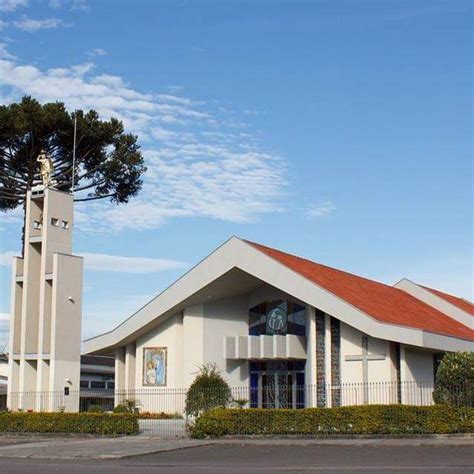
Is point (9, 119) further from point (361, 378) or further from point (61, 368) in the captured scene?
point (361, 378)

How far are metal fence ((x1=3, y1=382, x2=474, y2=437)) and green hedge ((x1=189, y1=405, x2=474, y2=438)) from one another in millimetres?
2538

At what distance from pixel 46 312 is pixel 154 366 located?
4.94 m

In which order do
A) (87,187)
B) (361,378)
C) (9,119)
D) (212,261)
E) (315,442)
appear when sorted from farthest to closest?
(87,187) < (9,119) < (212,261) < (361,378) < (315,442)

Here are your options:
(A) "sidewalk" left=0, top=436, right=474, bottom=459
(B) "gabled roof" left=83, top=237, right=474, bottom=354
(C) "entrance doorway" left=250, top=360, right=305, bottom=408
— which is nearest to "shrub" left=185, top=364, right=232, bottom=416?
(C) "entrance doorway" left=250, top=360, right=305, bottom=408

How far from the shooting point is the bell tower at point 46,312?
32.1m

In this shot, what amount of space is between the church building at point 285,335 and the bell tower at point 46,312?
91.2 inches

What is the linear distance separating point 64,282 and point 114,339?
322 centimetres

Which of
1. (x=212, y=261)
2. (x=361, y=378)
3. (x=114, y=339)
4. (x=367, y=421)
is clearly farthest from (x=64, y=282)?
(x=367, y=421)

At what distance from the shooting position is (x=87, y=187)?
42062 mm

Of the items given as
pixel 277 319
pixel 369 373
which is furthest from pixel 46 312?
pixel 369 373

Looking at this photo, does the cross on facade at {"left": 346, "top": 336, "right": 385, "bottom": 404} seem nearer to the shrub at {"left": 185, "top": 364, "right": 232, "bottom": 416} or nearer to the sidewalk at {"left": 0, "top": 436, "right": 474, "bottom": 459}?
the shrub at {"left": 185, "top": 364, "right": 232, "bottom": 416}

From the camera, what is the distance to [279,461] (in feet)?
60.9

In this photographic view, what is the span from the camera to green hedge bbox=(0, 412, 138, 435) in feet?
88.9

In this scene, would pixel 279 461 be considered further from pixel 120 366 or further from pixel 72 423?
pixel 120 366
